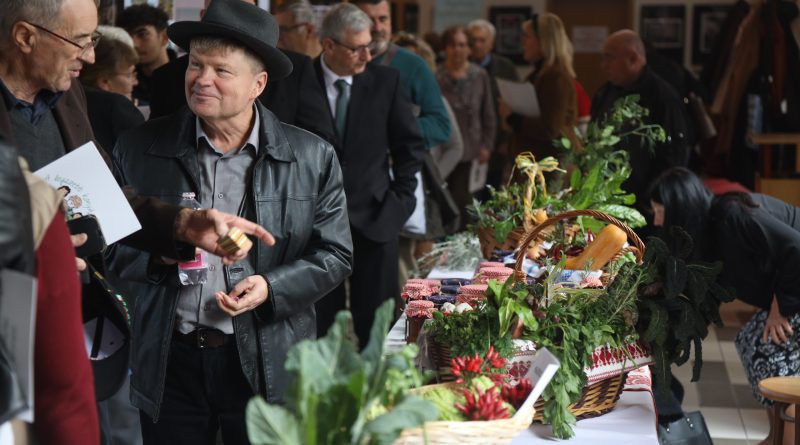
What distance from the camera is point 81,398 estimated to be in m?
1.68

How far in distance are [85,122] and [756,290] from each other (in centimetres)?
270

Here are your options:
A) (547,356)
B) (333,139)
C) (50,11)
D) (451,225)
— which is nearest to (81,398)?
(547,356)

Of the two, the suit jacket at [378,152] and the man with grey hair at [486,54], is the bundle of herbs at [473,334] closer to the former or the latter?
the suit jacket at [378,152]

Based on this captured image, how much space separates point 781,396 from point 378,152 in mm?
1921

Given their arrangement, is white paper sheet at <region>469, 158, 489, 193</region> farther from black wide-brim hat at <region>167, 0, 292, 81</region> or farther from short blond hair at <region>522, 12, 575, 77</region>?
black wide-brim hat at <region>167, 0, 292, 81</region>

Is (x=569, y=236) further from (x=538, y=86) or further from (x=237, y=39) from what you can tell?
(x=538, y=86)

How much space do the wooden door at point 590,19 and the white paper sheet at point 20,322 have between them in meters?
11.7

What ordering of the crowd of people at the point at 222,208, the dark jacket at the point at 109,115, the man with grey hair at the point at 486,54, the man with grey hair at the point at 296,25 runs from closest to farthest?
the crowd of people at the point at 222,208, the dark jacket at the point at 109,115, the man with grey hair at the point at 296,25, the man with grey hair at the point at 486,54

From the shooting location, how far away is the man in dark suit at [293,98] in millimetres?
→ 3965

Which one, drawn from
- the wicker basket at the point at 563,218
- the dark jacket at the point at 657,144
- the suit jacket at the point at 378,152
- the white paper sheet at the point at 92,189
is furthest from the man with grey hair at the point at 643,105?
the white paper sheet at the point at 92,189

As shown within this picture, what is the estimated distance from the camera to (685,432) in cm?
374

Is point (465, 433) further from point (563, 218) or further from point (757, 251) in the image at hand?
point (757, 251)

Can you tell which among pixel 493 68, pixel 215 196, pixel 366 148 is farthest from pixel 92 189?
pixel 493 68

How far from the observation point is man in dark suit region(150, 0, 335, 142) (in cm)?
396
